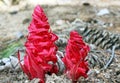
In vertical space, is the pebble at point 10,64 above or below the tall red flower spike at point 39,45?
below

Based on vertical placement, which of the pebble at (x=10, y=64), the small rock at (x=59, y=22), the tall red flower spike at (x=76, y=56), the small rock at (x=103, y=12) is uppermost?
the tall red flower spike at (x=76, y=56)

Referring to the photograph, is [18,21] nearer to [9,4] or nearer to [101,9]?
[9,4]

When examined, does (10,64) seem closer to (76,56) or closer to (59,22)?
(76,56)

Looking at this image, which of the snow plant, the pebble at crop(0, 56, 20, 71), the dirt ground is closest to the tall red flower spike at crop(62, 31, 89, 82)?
the snow plant

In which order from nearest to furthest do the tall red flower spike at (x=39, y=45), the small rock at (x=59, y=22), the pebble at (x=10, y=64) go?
the tall red flower spike at (x=39, y=45), the pebble at (x=10, y=64), the small rock at (x=59, y=22)

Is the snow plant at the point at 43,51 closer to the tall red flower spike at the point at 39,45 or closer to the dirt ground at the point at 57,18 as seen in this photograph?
the tall red flower spike at the point at 39,45

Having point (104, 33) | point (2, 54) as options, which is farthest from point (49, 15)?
point (2, 54)

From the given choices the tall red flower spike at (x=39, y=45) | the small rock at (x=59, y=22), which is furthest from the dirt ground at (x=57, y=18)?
the tall red flower spike at (x=39, y=45)

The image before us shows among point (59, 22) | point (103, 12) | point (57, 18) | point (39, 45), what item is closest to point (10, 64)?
point (39, 45)
